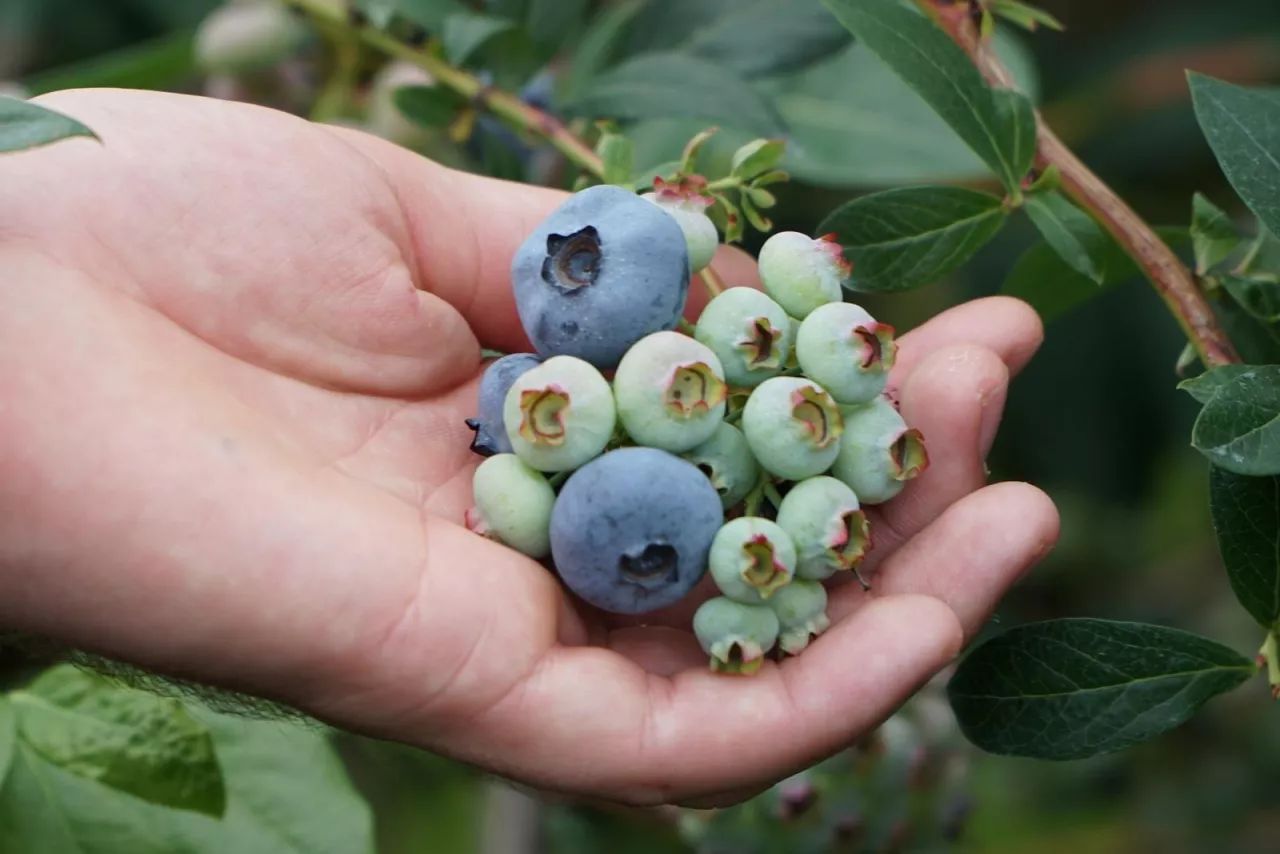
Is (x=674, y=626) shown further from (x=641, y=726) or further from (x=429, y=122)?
(x=429, y=122)

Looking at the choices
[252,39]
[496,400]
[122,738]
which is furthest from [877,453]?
[252,39]

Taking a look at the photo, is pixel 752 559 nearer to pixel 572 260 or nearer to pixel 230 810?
pixel 572 260

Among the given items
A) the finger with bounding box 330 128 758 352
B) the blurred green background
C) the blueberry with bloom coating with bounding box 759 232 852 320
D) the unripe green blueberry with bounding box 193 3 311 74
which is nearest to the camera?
the blueberry with bloom coating with bounding box 759 232 852 320

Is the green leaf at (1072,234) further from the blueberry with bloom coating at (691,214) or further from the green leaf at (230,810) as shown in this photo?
the green leaf at (230,810)

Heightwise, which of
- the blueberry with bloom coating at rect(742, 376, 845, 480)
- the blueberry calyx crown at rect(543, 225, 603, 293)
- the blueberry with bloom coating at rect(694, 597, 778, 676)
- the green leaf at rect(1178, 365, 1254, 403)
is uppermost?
the blueberry calyx crown at rect(543, 225, 603, 293)

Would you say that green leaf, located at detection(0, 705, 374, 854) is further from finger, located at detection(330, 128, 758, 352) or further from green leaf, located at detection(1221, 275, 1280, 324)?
green leaf, located at detection(1221, 275, 1280, 324)

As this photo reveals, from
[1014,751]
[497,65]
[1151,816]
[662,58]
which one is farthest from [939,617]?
[1151,816]

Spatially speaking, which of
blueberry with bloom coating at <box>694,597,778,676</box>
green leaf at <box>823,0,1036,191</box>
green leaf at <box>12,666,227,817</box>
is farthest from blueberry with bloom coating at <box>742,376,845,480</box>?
green leaf at <box>12,666,227,817</box>
